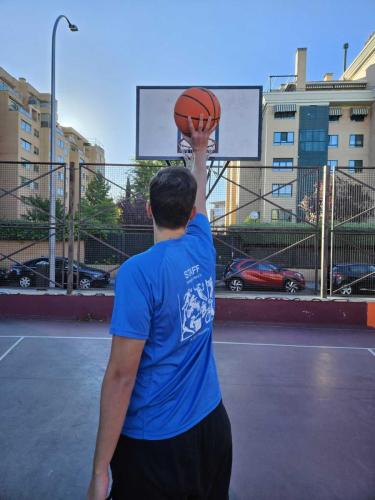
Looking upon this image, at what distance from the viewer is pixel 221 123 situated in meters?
9.04

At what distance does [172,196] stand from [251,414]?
3.24m

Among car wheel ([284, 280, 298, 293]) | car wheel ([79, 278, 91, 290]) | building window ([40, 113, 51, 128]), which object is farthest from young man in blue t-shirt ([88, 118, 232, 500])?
building window ([40, 113, 51, 128])

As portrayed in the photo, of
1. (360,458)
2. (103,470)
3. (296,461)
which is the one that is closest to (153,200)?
(103,470)

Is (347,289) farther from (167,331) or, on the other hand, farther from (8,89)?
(8,89)

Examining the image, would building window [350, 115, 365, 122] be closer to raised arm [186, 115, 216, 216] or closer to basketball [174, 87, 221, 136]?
basketball [174, 87, 221, 136]

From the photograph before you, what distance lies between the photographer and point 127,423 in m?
1.47

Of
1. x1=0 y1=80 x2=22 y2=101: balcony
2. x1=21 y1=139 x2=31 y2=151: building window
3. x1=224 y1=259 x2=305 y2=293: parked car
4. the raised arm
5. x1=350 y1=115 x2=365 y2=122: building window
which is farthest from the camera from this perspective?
x1=21 y1=139 x2=31 y2=151: building window

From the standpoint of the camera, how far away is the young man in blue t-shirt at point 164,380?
1.35 m

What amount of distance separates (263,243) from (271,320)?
8.09 ft

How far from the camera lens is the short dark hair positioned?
1.49 m

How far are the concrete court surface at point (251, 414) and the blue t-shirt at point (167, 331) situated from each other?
162cm

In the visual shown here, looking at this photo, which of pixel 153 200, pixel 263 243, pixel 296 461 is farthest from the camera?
pixel 263 243

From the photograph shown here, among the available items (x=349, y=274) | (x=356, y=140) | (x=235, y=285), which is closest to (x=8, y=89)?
(x=356, y=140)

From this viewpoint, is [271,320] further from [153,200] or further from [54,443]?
[153,200]
